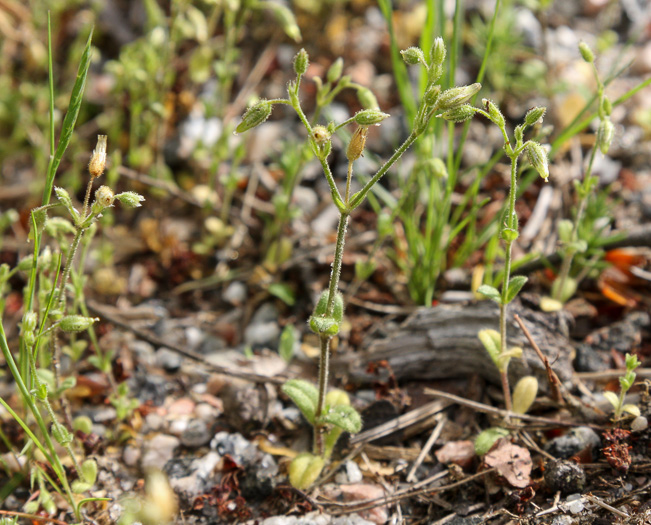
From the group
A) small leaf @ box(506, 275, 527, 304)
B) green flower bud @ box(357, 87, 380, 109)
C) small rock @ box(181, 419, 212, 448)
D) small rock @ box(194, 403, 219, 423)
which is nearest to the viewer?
small leaf @ box(506, 275, 527, 304)

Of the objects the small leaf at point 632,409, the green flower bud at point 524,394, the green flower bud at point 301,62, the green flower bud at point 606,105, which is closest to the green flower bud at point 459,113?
the green flower bud at point 301,62

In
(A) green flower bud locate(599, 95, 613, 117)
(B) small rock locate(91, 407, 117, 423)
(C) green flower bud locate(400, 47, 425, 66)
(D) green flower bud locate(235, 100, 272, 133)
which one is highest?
(C) green flower bud locate(400, 47, 425, 66)

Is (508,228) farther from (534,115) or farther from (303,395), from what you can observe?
(303,395)

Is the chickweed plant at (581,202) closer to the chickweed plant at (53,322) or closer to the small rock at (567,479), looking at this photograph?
the small rock at (567,479)

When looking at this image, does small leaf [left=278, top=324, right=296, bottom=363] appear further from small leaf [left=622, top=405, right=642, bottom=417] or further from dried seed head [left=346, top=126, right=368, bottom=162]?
small leaf [left=622, top=405, right=642, bottom=417]

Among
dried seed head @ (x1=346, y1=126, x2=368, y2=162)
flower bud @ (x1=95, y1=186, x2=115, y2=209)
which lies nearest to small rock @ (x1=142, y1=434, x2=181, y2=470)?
flower bud @ (x1=95, y1=186, x2=115, y2=209)

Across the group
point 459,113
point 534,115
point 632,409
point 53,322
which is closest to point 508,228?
point 534,115
